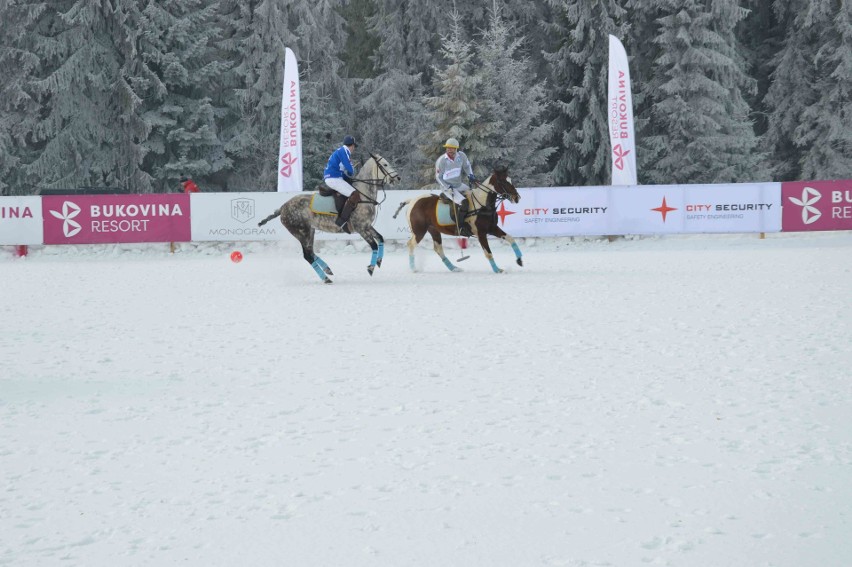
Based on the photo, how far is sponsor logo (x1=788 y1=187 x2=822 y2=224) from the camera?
29.6 metres

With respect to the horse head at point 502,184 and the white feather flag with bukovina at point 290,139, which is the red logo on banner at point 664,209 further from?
the horse head at point 502,184

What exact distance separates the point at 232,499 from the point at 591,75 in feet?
137

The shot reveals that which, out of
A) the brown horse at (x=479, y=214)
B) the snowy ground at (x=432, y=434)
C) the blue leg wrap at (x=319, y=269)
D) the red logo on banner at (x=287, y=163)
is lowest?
the snowy ground at (x=432, y=434)

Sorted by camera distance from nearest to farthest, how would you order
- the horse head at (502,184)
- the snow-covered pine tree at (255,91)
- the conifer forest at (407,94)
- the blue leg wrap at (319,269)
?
the blue leg wrap at (319,269) < the horse head at (502,184) < the conifer forest at (407,94) < the snow-covered pine tree at (255,91)

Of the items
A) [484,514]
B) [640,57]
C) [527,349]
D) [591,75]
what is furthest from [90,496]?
[640,57]

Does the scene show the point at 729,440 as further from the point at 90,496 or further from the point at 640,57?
the point at 640,57

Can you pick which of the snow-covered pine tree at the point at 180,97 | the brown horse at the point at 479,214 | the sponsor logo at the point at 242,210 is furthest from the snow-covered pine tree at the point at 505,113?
the brown horse at the point at 479,214

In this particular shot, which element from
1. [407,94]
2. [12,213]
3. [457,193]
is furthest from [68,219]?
[407,94]

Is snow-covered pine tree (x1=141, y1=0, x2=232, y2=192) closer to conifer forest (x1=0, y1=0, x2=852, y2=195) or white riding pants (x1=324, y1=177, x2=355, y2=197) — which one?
conifer forest (x1=0, y1=0, x2=852, y2=195)

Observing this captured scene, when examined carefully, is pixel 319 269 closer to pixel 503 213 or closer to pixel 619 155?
pixel 503 213

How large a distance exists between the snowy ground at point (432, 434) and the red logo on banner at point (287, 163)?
61.2 ft

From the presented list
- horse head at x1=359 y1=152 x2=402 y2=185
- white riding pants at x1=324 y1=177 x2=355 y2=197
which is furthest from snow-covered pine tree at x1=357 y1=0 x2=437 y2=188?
white riding pants at x1=324 y1=177 x2=355 y2=197

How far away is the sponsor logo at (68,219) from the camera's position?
29.1m

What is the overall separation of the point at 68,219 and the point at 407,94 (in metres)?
23.2
